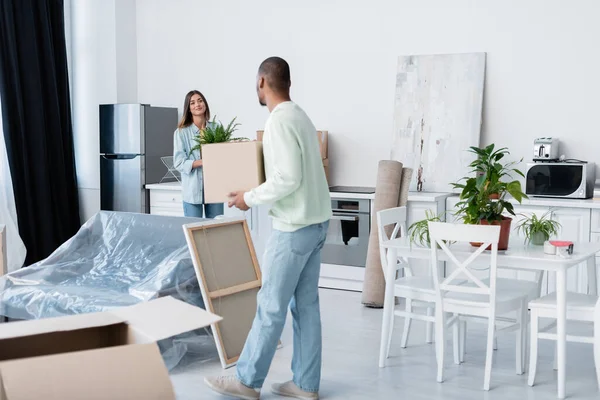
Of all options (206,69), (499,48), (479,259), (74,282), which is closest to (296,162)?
(479,259)

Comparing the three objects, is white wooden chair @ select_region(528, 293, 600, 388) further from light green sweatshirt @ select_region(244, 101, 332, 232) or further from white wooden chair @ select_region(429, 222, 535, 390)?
light green sweatshirt @ select_region(244, 101, 332, 232)

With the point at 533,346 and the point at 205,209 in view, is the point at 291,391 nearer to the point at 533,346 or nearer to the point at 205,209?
the point at 533,346

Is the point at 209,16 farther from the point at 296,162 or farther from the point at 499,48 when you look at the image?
the point at 296,162

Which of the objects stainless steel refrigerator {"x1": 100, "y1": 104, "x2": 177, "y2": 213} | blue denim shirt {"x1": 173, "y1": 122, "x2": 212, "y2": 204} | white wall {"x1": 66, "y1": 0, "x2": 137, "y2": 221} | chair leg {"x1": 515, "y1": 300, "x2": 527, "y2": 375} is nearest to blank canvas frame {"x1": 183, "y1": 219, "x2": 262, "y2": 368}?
blue denim shirt {"x1": 173, "y1": 122, "x2": 212, "y2": 204}

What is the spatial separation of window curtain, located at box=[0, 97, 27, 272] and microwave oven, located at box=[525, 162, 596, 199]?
410 cm

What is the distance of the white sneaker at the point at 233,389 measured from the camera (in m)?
3.29

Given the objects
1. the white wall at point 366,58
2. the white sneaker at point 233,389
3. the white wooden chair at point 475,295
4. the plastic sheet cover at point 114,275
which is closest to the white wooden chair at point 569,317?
the white wooden chair at point 475,295

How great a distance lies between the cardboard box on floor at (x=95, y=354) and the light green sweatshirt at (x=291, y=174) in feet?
4.57

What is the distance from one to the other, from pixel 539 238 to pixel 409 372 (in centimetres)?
95

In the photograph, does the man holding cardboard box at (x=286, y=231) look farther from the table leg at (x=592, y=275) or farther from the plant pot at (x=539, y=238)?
the table leg at (x=592, y=275)

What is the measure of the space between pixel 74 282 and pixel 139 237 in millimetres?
449

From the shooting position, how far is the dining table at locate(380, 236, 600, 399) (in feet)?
10.9

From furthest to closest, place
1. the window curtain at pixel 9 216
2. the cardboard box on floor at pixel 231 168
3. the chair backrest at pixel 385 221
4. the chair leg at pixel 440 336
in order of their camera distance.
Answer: the window curtain at pixel 9 216, the chair backrest at pixel 385 221, the chair leg at pixel 440 336, the cardboard box on floor at pixel 231 168

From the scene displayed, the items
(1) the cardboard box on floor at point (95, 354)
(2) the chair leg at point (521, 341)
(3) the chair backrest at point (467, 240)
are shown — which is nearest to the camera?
Result: (1) the cardboard box on floor at point (95, 354)
